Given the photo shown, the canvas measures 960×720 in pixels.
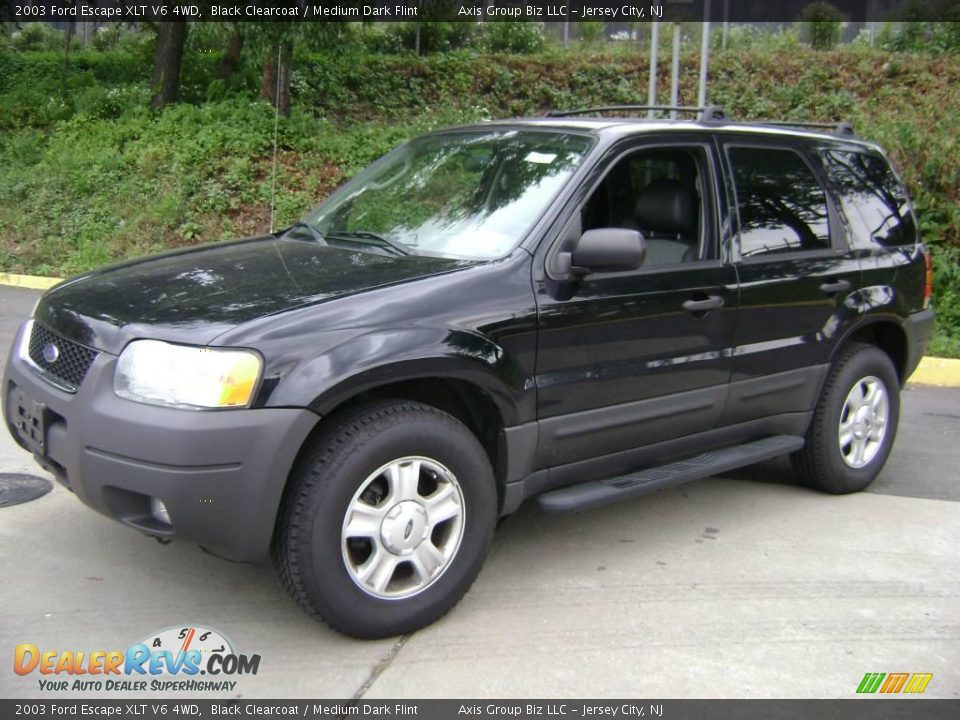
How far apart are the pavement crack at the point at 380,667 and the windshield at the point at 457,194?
1432 millimetres

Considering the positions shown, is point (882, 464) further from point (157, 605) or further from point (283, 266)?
point (157, 605)

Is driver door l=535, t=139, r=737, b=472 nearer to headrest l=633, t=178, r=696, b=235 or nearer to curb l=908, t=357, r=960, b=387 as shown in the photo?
headrest l=633, t=178, r=696, b=235

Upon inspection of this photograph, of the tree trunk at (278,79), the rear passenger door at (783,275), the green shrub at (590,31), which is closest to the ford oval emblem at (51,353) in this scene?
the rear passenger door at (783,275)

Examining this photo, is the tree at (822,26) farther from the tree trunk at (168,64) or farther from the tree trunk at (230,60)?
the tree trunk at (168,64)

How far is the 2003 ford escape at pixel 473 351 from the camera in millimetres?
3281

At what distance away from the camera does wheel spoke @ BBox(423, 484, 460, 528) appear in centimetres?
361

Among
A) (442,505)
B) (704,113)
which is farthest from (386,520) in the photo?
(704,113)

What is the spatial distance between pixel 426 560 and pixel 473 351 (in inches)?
29.2

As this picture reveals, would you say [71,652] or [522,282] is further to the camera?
[522,282]

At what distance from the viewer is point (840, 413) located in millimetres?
5172

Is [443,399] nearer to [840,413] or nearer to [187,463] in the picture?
[187,463]

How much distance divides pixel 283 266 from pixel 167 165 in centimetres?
932
